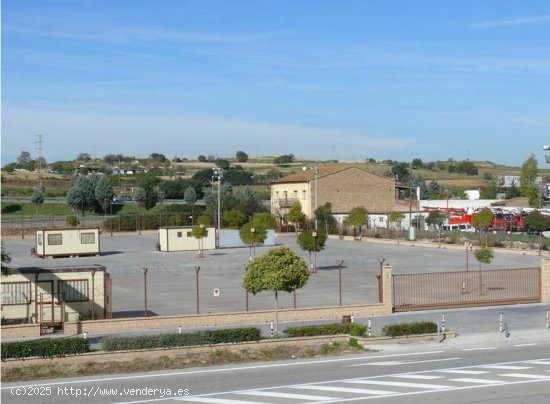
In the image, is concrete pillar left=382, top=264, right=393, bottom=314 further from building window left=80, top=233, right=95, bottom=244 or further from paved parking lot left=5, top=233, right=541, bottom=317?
building window left=80, top=233, right=95, bottom=244

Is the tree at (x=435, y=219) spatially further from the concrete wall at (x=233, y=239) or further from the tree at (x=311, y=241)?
the tree at (x=311, y=241)

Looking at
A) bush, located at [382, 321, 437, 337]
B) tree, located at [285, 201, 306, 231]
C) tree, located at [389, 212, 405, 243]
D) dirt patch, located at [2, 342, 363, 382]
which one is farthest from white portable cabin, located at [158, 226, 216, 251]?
dirt patch, located at [2, 342, 363, 382]

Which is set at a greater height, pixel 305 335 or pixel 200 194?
pixel 200 194

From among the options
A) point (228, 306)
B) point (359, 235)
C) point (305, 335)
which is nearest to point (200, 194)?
point (359, 235)

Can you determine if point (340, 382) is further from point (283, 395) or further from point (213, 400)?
point (213, 400)

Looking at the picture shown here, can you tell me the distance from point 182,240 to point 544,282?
38.0 m

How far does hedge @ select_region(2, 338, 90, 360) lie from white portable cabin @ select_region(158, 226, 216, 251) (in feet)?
151

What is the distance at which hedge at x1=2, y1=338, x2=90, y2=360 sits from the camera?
24.7 metres

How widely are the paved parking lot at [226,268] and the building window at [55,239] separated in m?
1.85

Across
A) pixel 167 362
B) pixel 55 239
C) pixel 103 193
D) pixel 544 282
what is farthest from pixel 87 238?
pixel 103 193

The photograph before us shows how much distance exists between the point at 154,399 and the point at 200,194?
135621mm

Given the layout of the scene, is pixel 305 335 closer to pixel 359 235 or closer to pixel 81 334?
pixel 81 334

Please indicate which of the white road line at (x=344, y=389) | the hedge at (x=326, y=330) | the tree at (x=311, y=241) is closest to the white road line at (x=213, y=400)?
the white road line at (x=344, y=389)

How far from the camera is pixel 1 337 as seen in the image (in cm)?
3075
